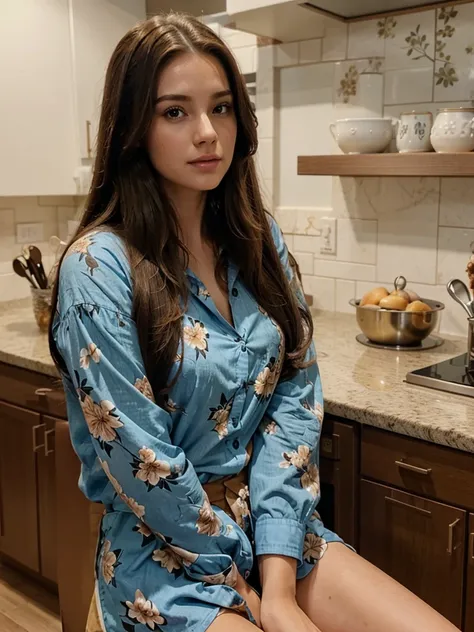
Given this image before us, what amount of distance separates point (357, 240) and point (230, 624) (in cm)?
148

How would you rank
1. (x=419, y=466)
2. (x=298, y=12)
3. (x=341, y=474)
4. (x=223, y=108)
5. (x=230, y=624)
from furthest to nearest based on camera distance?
1. (x=298, y=12)
2. (x=341, y=474)
3. (x=419, y=466)
4. (x=223, y=108)
5. (x=230, y=624)

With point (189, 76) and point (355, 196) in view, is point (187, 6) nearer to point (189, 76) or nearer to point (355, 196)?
point (355, 196)

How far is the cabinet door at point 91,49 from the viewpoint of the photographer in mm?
2543

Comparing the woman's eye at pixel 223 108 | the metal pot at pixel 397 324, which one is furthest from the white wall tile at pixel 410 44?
the woman's eye at pixel 223 108

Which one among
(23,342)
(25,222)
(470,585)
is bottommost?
(470,585)

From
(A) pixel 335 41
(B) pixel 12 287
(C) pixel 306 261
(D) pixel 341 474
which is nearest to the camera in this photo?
(D) pixel 341 474

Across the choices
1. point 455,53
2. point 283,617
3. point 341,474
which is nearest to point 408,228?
point 455,53

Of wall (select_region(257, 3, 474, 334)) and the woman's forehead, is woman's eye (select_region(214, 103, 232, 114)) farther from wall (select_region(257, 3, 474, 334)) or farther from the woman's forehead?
wall (select_region(257, 3, 474, 334))

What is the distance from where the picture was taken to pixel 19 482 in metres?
2.26

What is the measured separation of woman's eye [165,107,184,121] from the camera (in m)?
1.30

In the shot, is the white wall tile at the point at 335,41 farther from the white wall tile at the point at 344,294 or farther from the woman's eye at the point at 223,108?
the woman's eye at the point at 223,108

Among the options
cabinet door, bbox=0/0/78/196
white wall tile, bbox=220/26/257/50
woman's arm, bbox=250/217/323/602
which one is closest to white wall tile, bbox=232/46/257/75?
white wall tile, bbox=220/26/257/50

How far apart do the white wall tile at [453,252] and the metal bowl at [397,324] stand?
6.5 inches

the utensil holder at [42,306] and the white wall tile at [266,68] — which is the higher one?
the white wall tile at [266,68]
